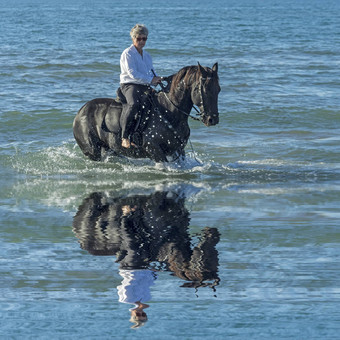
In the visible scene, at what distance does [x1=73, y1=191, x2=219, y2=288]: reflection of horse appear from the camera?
8.08m

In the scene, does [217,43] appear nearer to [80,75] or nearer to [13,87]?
[80,75]

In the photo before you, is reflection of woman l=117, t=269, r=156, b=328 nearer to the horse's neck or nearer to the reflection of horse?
the reflection of horse

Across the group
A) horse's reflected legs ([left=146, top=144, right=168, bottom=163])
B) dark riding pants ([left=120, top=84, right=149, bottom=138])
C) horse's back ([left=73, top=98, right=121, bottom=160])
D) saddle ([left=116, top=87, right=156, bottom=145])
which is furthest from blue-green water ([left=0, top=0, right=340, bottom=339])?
dark riding pants ([left=120, top=84, right=149, bottom=138])

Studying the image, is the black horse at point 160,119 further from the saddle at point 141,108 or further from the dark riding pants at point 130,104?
the dark riding pants at point 130,104

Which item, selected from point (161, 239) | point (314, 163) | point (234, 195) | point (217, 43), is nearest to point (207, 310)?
point (161, 239)

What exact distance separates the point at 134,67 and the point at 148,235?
11.5 ft

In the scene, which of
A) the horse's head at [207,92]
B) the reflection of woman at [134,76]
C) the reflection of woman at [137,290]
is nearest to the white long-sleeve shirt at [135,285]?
the reflection of woman at [137,290]

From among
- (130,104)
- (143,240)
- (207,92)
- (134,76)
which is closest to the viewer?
(143,240)

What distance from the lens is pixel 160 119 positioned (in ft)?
39.7

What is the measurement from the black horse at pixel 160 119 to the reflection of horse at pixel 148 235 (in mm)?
1042

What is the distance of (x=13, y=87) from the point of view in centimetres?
2480

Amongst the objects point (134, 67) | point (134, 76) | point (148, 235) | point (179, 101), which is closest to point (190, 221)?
point (148, 235)

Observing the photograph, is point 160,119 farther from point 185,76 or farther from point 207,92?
point 207,92

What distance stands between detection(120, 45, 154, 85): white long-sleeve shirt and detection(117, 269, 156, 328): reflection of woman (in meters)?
4.62
